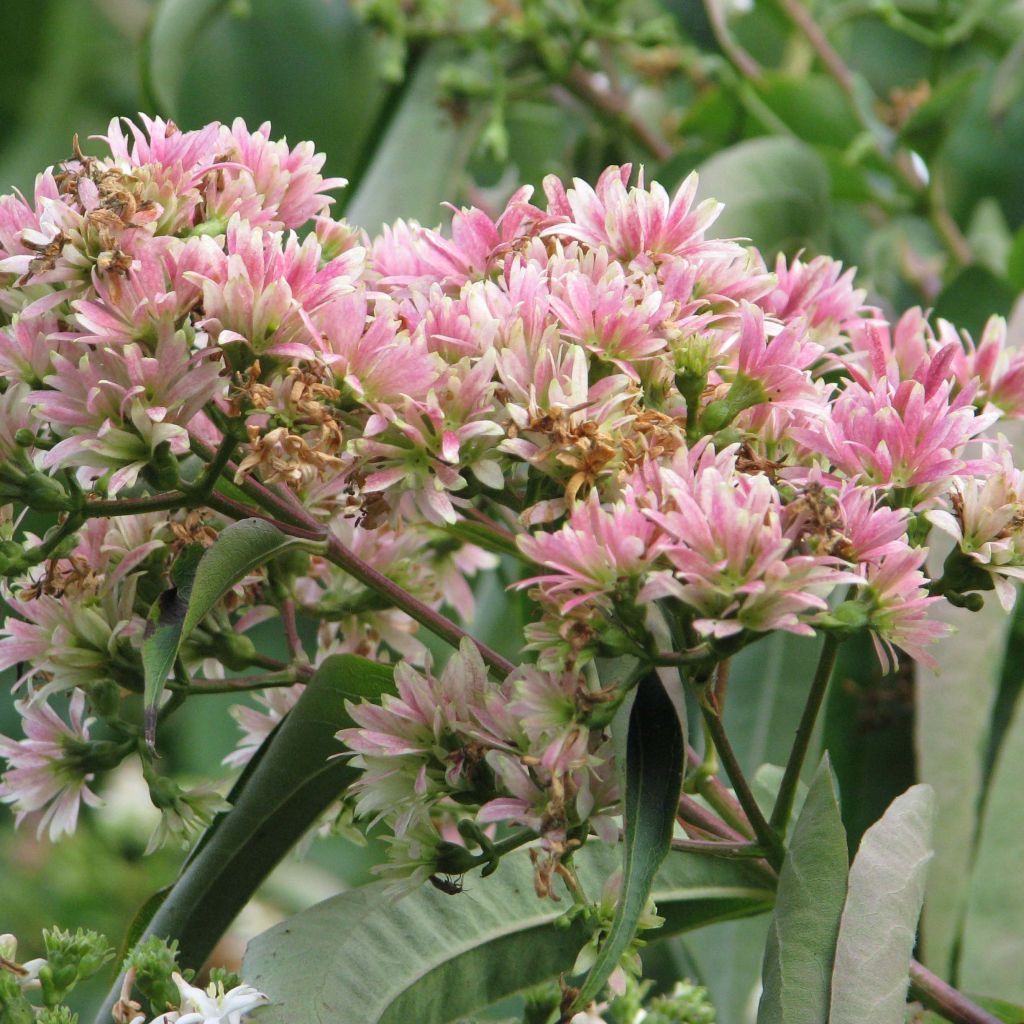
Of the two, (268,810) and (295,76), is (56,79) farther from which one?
(268,810)

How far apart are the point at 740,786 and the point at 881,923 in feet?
0.29

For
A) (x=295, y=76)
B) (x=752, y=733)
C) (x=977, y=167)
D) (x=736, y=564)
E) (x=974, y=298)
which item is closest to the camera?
(x=736, y=564)

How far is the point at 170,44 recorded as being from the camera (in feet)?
4.92

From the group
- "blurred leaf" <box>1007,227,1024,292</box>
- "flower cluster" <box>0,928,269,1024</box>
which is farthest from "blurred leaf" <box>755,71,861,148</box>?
"flower cluster" <box>0,928,269,1024</box>

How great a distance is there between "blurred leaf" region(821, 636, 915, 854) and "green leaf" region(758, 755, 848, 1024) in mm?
437

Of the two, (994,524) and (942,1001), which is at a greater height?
(994,524)

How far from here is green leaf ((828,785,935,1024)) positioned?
66 centimetres

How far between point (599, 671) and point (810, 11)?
126 cm

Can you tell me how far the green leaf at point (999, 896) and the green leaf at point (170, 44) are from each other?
96 centimetres

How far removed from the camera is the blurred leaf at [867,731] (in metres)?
1.12

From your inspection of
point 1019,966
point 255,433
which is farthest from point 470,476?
point 1019,966

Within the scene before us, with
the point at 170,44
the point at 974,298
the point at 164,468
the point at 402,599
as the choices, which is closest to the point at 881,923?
the point at 402,599

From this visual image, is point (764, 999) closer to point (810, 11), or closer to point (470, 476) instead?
point (470, 476)

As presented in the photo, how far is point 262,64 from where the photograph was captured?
1.70 meters
